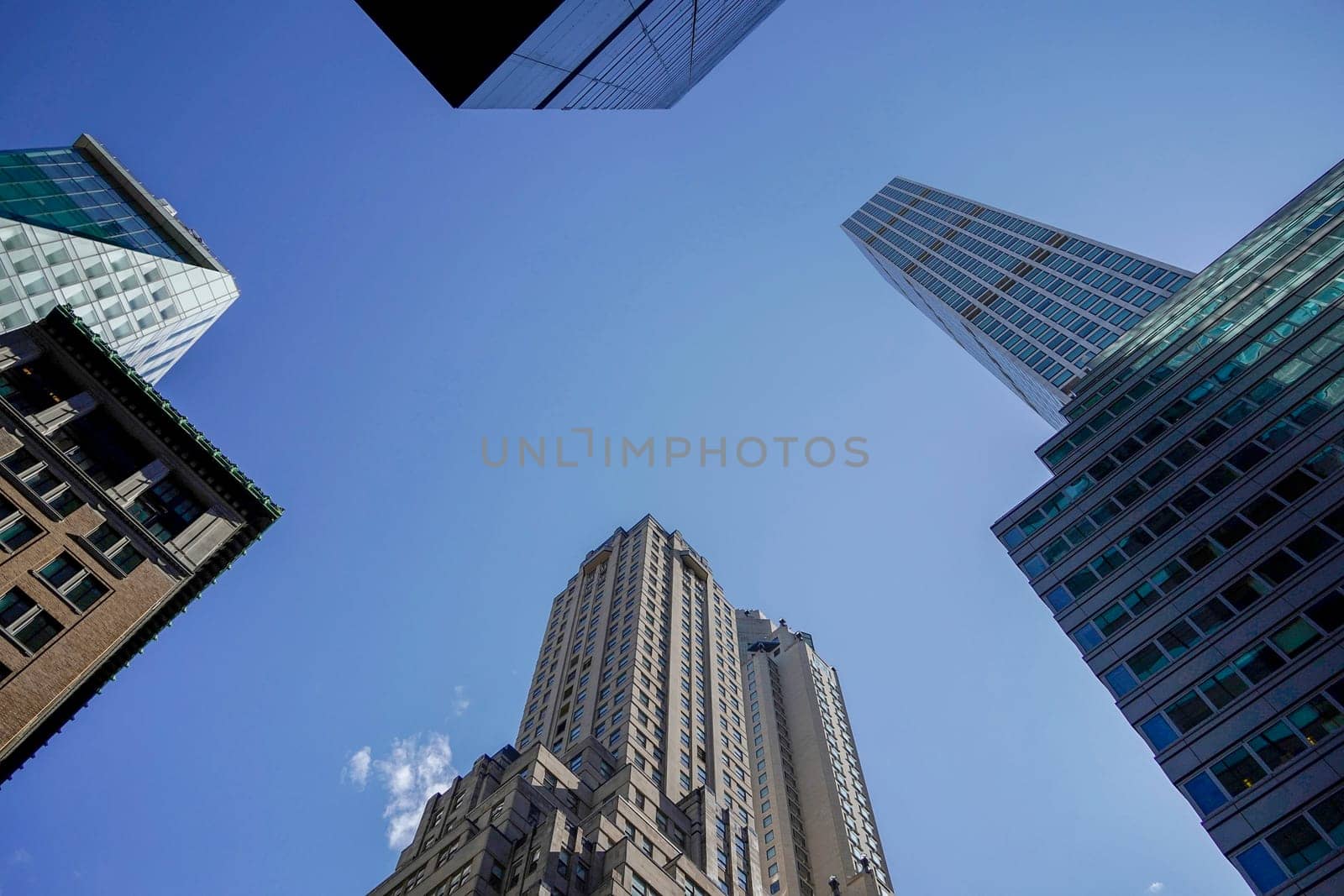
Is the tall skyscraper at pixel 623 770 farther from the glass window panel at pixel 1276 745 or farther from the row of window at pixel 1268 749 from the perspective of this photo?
the glass window panel at pixel 1276 745

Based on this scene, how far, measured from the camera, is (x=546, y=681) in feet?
294

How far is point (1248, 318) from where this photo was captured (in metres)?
44.0

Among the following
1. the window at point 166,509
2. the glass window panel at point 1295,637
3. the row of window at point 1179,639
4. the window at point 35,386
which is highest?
the window at point 35,386

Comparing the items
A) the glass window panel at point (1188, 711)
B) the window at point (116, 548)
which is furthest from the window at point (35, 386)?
the glass window panel at point (1188, 711)

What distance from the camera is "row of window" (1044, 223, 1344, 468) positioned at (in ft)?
131

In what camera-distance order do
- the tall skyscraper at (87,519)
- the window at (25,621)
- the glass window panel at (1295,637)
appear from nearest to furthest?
the glass window panel at (1295,637) < the window at (25,621) < the tall skyscraper at (87,519)

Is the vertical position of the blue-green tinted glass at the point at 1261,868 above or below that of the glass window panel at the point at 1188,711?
below

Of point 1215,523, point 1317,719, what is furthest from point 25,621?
point 1215,523

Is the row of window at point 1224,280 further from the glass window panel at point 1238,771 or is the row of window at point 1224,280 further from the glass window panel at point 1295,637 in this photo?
the glass window panel at point 1238,771

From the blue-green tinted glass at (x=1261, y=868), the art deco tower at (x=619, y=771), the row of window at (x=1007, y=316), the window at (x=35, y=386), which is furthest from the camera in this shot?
the row of window at (x=1007, y=316)

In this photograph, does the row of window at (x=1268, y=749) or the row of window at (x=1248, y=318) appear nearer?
the row of window at (x=1268, y=749)

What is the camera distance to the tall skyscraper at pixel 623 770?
48844 mm

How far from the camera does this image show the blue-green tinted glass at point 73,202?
55.3m

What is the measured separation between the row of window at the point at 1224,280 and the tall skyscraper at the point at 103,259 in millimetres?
71211
